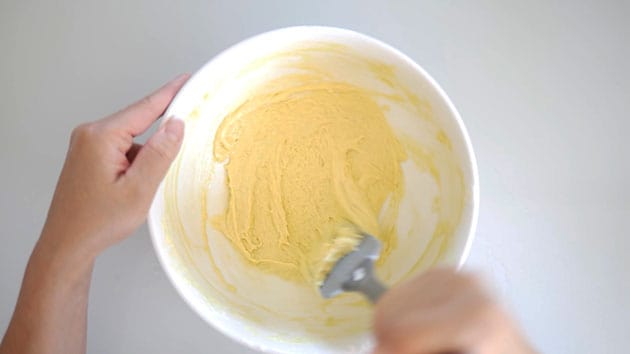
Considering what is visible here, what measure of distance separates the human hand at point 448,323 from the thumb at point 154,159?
41cm

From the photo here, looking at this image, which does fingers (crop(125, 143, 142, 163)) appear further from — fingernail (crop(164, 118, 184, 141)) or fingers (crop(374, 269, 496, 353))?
fingers (crop(374, 269, 496, 353))

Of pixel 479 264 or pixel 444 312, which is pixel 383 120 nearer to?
pixel 479 264

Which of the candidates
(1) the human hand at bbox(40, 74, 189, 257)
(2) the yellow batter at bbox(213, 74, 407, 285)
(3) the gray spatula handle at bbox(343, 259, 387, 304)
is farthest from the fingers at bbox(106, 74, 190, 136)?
(3) the gray spatula handle at bbox(343, 259, 387, 304)

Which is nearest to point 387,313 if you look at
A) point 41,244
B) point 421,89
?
point 421,89

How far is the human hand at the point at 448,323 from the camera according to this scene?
16.9 inches

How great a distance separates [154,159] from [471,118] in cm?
55

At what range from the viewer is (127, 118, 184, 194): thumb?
2.44 feet

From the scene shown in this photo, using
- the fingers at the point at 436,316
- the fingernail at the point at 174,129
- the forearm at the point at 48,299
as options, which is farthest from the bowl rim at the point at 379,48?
the fingers at the point at 436,316

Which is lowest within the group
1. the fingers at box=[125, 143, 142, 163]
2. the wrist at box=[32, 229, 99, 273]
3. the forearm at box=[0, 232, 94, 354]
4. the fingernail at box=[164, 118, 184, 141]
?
the forearm at box=[0, 232, 94, 354]

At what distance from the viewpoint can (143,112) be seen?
769 mm

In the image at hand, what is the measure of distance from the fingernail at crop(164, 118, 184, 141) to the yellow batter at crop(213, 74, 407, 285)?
0.13m

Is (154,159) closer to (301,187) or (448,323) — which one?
(301,187)

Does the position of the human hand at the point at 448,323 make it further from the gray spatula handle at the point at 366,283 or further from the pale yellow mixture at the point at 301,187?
the pale yellow mixture at the point at 301,187

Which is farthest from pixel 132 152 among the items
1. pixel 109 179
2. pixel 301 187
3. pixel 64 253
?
pixel 301 187
